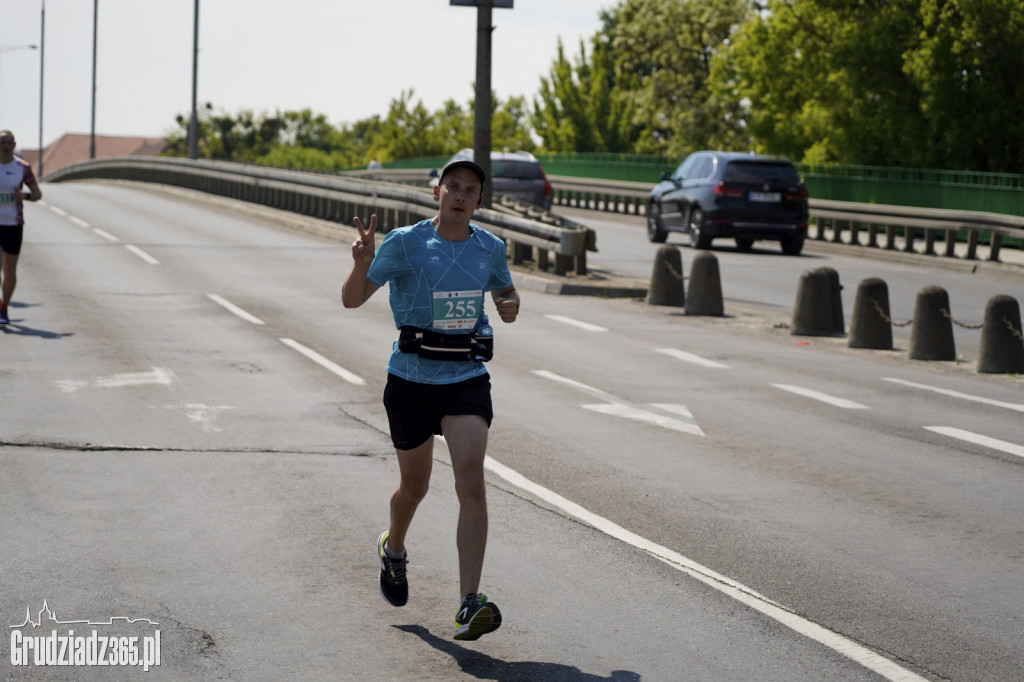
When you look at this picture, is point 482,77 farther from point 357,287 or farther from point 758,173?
point 357,287

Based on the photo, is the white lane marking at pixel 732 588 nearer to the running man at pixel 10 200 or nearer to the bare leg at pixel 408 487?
the bare leg at pixel 408 487

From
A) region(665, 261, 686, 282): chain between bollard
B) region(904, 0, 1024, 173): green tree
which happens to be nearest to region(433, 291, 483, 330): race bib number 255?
region(665, 261, 686, 282): chain between bollard

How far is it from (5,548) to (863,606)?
3712 mm

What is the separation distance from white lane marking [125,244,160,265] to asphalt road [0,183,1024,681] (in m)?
6.71

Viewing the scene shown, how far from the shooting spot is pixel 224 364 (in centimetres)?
1298

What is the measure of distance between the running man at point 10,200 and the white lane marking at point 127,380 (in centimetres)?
341

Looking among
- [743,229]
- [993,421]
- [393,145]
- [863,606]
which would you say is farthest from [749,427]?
[393,145]

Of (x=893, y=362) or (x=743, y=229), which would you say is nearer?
(x=893, y=362)

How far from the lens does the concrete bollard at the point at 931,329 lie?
48.9 feet

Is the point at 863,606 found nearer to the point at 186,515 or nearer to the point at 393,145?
the point at 186,515

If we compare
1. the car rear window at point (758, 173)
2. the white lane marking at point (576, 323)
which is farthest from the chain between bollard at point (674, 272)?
the car rear window at point (758, 173)

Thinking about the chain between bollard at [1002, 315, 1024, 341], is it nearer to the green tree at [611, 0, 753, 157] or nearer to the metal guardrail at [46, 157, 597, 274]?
the metal guardrail at [46, 157, 597, 274]

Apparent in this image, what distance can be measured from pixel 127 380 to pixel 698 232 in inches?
731

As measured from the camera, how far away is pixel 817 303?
55.2ft
